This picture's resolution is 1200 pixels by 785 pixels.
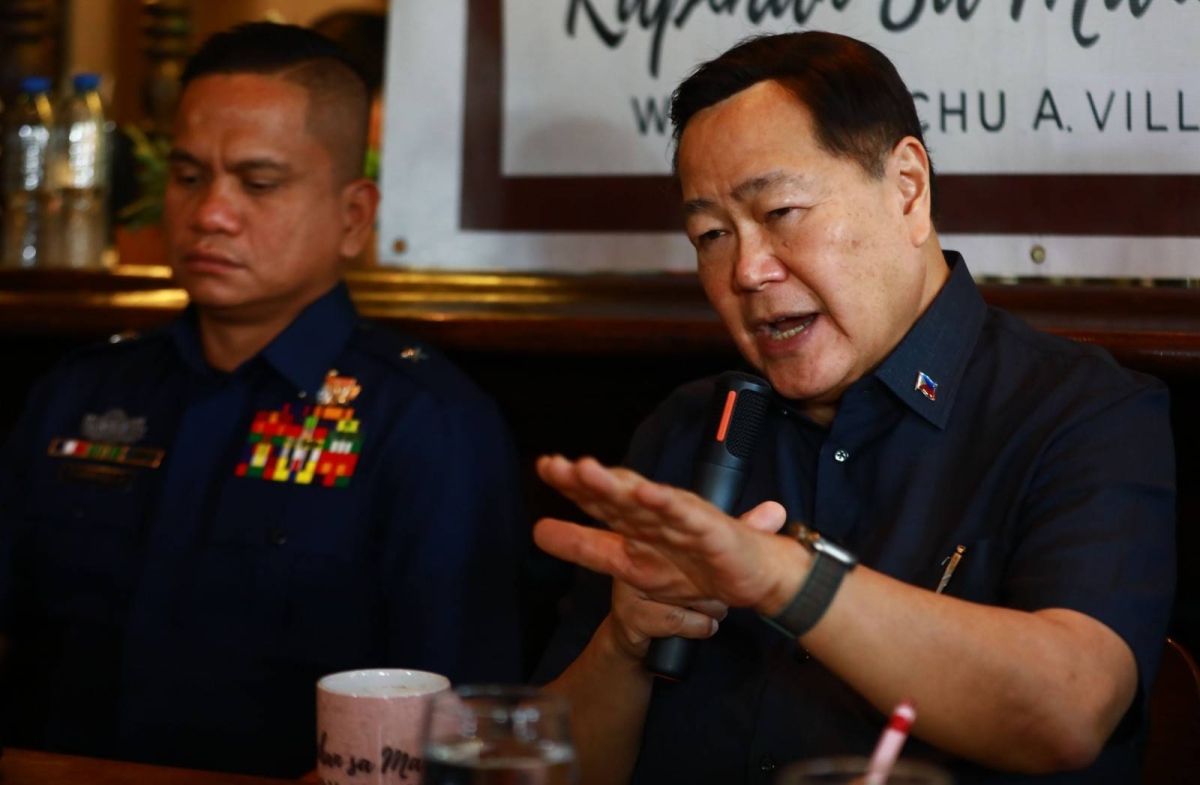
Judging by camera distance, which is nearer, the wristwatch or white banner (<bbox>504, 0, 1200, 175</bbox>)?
the wristwatch

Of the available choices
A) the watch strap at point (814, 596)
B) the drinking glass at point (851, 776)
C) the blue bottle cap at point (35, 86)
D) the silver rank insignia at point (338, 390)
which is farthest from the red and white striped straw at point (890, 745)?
the blue bottle cap at point (35, 86)

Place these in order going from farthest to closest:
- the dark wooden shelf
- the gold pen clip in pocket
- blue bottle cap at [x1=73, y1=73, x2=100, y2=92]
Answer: blue bottle cap at [x1=73, y1=73, x2=100, y2=92] < the dark wooden shelf < the gold pen clip in pocket

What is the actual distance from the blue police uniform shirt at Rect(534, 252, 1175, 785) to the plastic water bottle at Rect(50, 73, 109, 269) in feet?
4.92

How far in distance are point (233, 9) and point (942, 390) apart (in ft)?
11.5

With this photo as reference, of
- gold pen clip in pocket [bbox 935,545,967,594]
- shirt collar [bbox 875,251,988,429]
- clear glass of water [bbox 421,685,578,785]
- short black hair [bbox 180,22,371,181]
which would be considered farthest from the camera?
short black hair [bbox 180,22,371,181]

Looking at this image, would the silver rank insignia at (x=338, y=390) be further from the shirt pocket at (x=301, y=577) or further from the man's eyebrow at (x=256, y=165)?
the man's eyebrow at (x=256, y=165)

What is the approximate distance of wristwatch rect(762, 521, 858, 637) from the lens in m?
1.18

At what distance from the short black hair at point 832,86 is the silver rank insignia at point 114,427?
112cm

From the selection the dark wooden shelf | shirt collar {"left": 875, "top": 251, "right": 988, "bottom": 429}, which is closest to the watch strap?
shirt collar {"left": 875, "top": 251, "right": 988, "bottom": 429}

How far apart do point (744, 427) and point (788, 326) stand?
27cm

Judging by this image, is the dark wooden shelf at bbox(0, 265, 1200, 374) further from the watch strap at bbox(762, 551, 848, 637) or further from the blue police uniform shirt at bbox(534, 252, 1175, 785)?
the watch strap at bbox(762, 551, 848, 637)

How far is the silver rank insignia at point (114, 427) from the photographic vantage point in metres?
2.26

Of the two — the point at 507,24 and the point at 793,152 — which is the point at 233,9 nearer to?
the point at 507,24

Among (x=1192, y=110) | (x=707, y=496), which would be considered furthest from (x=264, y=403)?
(x=1192, y=110)
